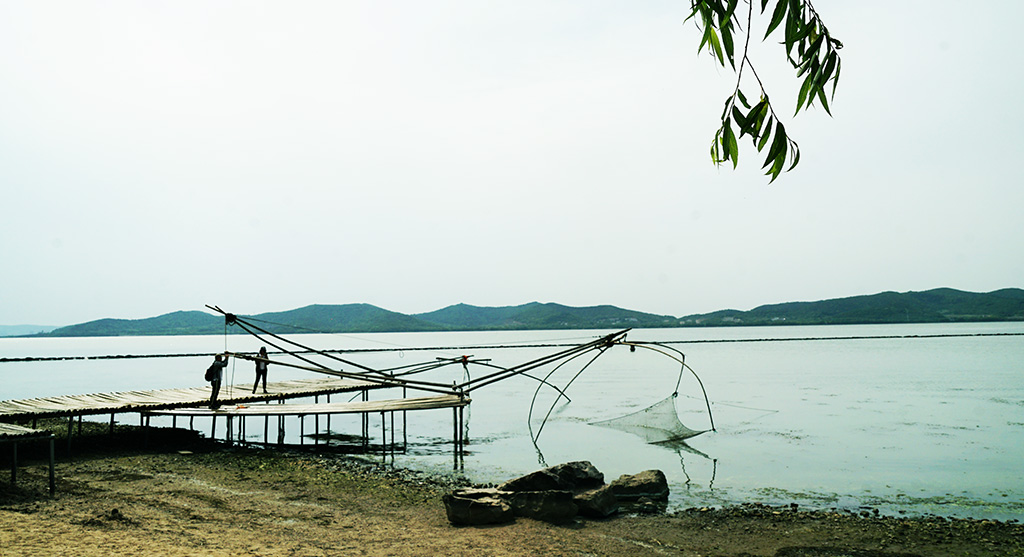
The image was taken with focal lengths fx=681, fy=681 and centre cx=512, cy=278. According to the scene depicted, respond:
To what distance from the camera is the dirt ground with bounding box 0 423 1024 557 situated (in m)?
8.07

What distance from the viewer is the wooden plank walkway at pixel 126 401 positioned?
49.2 ft

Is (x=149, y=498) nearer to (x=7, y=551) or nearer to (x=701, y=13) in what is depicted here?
(x=7, y=551)

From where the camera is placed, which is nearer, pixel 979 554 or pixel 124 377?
pixel 979 554

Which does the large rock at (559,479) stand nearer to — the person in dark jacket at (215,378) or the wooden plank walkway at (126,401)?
the person in dark jacket at (215,378)

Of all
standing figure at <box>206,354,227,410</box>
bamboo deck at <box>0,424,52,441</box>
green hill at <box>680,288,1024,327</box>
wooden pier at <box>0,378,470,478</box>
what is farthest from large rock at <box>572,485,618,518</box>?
green hill at <box>680,288,1024,327</box>

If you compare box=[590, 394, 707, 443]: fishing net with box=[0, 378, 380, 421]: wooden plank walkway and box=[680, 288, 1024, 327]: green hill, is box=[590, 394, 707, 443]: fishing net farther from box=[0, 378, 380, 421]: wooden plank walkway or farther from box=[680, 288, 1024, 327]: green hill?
box=[680, 288, 1024, 327]: green hill

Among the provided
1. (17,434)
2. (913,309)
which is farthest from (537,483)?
(913,309)

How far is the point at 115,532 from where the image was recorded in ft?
26.5

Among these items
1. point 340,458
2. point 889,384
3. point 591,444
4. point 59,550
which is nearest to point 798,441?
point 591,444

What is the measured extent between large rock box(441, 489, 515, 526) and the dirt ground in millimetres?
162

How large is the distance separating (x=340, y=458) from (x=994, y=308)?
651 ft

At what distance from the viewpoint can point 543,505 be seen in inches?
400

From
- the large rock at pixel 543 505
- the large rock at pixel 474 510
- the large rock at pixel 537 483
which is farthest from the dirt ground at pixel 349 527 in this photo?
the large rock at pixel 537 483

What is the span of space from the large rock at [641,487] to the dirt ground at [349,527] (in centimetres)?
76
